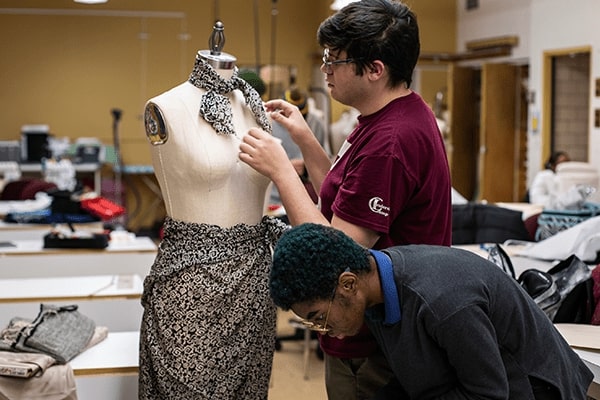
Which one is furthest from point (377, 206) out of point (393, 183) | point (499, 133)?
point (499, 133)

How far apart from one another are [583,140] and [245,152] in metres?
8.50

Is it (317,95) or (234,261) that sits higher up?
(317,95)

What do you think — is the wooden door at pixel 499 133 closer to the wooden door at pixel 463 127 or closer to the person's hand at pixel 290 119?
the wooden door at pixel 463 127

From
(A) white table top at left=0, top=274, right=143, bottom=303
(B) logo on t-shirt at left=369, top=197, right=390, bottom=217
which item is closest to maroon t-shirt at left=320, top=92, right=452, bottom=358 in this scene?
(B) logo on t-shirt at left=369, top=197, right=390, bottom=217

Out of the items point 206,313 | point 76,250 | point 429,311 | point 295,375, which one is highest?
point 429,311

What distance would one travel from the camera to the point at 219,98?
2.21 m

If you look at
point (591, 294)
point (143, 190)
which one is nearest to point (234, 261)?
point (591, 294)

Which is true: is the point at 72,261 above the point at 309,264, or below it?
below

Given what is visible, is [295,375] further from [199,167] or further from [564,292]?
[199,167]

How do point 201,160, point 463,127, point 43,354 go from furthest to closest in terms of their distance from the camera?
point 463,127
point 43,354
point 201,160

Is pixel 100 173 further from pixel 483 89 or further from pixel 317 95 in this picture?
pixel 483 89

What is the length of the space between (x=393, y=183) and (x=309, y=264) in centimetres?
45

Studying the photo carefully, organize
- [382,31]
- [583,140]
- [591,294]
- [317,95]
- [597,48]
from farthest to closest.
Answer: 1. [317,95]
2. [583,140]
3. [597,48]
4. [591,294]
5. [382,31]

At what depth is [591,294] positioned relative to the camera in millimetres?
2908
